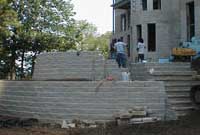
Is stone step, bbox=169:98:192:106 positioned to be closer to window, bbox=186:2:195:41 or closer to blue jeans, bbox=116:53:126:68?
blue jeans, bbox=116:53:126:68

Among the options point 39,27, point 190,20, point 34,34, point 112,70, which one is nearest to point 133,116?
point 112,70

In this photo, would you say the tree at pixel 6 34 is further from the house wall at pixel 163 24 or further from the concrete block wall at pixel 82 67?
the concrete block wall at pixel 82 67

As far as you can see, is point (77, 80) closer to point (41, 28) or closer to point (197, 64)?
point (197, 64)

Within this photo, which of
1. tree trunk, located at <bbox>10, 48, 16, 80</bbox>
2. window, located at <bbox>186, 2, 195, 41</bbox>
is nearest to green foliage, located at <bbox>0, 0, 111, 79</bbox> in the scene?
tree trunk, located at <bbox>10, 48, 16, 80</bbox>

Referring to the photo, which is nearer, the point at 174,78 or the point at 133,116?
the point at 133,116

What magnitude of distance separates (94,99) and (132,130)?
92.0 inches

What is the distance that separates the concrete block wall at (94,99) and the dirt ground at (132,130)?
2.42ft

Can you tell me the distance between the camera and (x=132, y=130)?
49.5 feet

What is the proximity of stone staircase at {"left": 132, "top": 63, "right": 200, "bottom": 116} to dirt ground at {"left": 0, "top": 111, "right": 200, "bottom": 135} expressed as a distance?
118 centimetres

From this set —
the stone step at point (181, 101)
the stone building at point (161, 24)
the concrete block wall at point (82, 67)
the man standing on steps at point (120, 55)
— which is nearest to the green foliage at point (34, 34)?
the stone building at point (161, 24)

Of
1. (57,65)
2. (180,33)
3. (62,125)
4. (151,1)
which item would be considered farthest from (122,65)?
(151,1)

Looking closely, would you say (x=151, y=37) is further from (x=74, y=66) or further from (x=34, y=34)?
(x=74, y=66)

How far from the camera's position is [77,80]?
59.5ft

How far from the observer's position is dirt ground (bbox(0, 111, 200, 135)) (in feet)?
48.2
